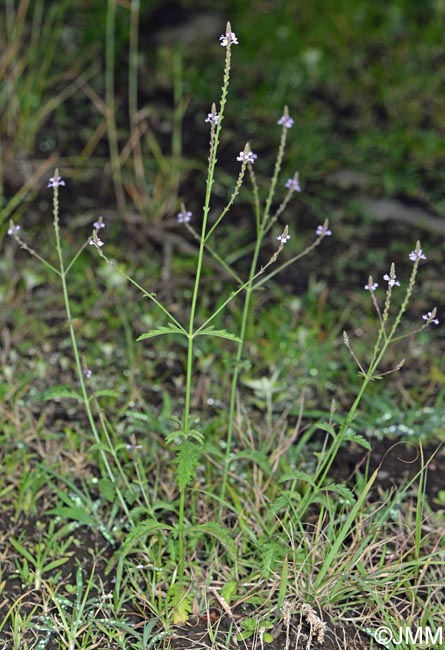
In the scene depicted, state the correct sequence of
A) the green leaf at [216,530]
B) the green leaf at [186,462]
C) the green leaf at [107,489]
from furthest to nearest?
1. the green leaf at [107,489]
2. the green leaf at [216,530]
3. the green leaf at [186,462]

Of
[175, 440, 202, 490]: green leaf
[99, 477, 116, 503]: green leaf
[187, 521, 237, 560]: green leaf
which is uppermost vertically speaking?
[175, 440, 202, 490]: green leaf

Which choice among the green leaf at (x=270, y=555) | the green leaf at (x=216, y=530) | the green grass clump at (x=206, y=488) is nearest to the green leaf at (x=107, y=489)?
the green grass clump at (x=206, y=488)

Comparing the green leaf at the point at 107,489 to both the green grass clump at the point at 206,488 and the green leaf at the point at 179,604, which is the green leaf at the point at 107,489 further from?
the green leaf at the point at 179,604

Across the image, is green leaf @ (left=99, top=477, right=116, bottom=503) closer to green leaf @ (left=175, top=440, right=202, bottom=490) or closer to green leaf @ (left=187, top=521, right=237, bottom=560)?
green leaf @ (left=187, top=521, right=237, bottom=560)

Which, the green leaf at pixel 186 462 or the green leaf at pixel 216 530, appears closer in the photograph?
the green leaf at pixel 186 462

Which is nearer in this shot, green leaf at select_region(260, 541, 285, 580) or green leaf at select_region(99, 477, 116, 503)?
green leaf at select_region(260, 541, 285, 580)

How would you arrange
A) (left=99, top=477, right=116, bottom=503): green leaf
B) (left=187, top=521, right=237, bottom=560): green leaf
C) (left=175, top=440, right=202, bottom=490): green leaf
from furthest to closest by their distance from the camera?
(left=99, top=477, right=116, bottom=503): green leaf, (left=187, top=521, right=237, bottom=560): green leaf, (left=175, top=440, right=202, bottom=490): green leaf

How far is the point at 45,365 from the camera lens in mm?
2861

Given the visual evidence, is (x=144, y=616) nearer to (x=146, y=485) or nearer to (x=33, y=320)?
→ (x=146, y=485)

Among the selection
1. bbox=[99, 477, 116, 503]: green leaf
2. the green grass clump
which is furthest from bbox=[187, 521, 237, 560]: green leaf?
bbox=[99, 477, 116, 503]: green leaf

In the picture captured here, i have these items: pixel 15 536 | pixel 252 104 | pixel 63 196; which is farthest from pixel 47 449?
pixel 252 104

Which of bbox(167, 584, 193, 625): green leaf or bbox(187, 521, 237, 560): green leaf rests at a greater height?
bbox(187, 521, 237, 560): green leaf

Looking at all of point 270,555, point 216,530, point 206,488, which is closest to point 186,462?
point 216,530

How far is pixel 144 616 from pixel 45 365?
39.2 inches
